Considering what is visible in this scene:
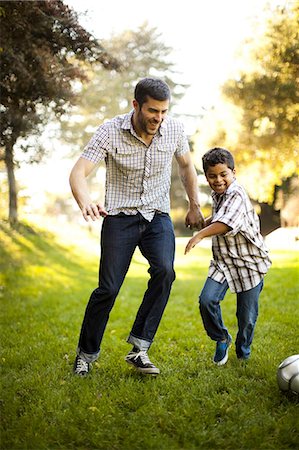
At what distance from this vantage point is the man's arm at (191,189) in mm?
4184

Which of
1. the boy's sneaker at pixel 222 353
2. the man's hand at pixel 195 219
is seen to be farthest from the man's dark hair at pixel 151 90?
the boy's sneaker at pixel 222 353

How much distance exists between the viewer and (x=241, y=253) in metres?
3.92

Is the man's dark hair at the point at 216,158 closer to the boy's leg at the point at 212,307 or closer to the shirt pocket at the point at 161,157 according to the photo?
the shirt pocket at the point at 161,157

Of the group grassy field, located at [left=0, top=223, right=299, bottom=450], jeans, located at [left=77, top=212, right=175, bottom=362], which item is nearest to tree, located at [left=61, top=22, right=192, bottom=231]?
grassy field, located at [left=0, top=223, right=299, bottom=450]

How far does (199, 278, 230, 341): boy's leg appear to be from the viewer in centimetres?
386

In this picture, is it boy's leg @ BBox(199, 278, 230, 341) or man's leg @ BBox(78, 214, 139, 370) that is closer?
man's leg @ BBox(78, 214, 139, 370)

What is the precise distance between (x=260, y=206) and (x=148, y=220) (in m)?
18.6

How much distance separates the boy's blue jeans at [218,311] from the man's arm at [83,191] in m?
1.02

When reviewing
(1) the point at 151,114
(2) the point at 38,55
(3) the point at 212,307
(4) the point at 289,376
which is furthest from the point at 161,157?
(2) the point at 38,55

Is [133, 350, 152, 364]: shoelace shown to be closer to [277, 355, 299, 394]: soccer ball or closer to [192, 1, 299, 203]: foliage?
[277, 355, 299, 394]: soccer ball

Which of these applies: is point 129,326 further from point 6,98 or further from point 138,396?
point 6,98

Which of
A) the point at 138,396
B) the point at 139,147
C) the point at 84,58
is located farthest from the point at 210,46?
the point at 138,396

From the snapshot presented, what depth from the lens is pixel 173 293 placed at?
27.0 feet

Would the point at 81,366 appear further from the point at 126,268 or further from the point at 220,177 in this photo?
the point at 220,177
